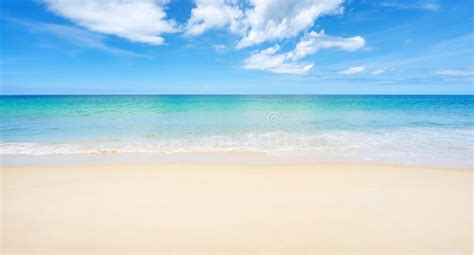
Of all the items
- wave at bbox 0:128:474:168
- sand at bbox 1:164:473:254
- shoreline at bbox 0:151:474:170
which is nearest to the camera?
sand at bbox 1:164:473:254

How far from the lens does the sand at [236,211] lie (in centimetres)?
277

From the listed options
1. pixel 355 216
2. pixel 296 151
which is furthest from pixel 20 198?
pixel 296 151

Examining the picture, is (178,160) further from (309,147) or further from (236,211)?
(309,147)

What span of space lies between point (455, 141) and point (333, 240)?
9.60 metres

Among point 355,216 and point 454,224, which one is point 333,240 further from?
point 454,224

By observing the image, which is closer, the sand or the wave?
the sand

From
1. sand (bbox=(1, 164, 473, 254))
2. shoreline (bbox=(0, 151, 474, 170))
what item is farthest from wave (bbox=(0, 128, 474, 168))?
sand (bbox=(1, 164, 473, 254))

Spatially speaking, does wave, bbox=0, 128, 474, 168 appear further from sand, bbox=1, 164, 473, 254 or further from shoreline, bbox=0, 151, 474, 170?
sand, bbox=1, 164, 473, 254

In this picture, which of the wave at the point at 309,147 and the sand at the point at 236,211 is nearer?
the sand at the point at 236,211

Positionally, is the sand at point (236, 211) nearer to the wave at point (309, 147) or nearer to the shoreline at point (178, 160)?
the shoreline at point (178, 160)

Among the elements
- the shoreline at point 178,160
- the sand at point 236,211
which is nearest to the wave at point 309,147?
the shoreline at point 178,160

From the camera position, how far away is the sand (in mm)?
2771

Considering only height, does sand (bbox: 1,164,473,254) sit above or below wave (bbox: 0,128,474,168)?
below

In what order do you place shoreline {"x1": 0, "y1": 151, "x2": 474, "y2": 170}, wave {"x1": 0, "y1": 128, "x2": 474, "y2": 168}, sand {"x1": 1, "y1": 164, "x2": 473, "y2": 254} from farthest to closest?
wave {"x1": 0, "y1": 128, "x2": 474, "y2": 168} → shoreline {"x1": 0, "y1": 151, "x2": 474, "y2": 170} → sand {"x1": 1, "y1": 164, "x2": 473, "y2": 254}
